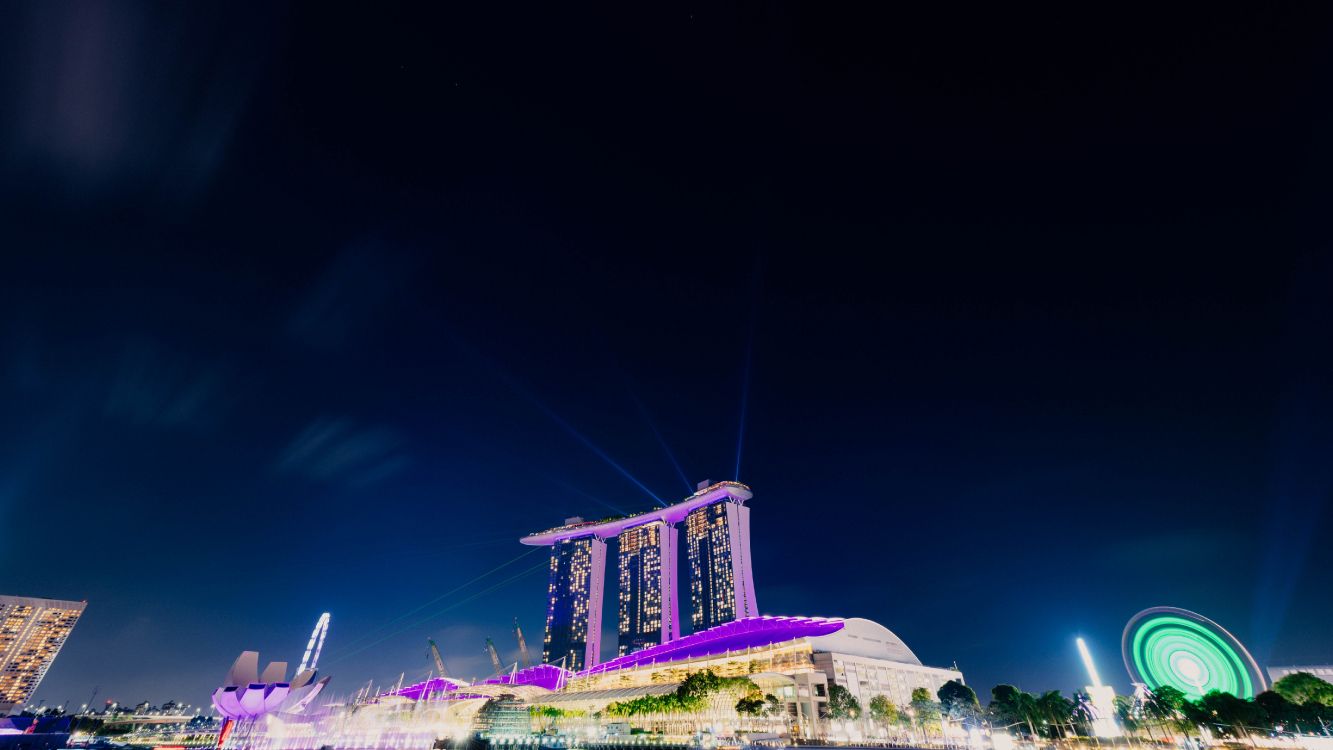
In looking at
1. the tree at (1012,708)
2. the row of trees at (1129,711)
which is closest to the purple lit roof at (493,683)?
the row of trees at (1129,711)

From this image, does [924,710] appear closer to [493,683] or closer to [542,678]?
[542,678]

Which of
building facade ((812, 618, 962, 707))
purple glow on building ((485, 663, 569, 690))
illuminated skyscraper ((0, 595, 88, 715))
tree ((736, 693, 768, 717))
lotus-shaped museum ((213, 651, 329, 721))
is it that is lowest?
lotus-shaped museum ((213, 651, 329, 721))

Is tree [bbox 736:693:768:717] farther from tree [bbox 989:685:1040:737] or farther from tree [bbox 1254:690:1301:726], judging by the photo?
tree [bbox 1254:690:1301:726]

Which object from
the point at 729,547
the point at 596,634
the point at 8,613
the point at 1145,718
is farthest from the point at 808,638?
the point at 8,613

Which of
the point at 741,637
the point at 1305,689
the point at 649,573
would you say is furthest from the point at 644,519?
the point at 1305,689

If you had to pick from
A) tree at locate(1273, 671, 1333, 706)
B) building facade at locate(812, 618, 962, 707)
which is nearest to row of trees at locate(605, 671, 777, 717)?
building facade at locate(812, 618, 962, 707)

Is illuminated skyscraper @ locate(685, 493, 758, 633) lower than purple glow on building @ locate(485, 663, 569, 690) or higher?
higher
